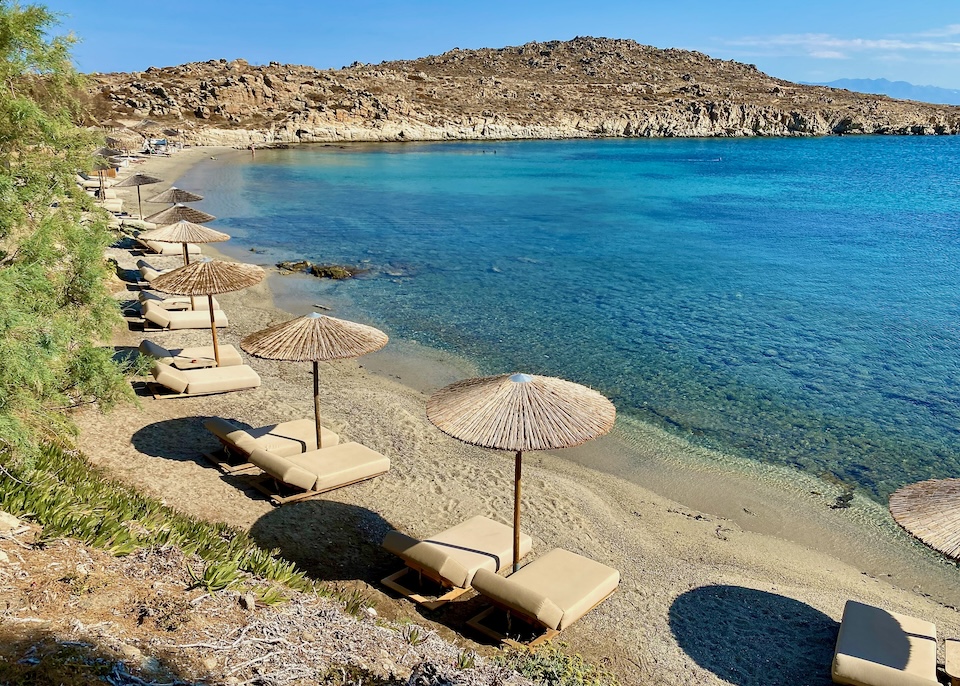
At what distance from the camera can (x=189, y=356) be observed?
45.1 feet

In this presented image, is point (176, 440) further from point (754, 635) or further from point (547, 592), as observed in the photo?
point (754, 635)

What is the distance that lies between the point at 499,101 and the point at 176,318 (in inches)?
3879

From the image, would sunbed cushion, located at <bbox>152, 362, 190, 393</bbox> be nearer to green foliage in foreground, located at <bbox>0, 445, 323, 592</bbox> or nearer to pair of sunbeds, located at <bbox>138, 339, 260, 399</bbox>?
pair of sunbeds, located at <bbox>138, 339, 260, 399</bbox>

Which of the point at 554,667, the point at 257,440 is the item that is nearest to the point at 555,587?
the point at 554,667

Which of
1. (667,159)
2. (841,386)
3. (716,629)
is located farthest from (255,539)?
(667,159)

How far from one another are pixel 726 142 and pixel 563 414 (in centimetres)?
10769

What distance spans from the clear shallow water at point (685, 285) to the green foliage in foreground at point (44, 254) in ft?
32.4

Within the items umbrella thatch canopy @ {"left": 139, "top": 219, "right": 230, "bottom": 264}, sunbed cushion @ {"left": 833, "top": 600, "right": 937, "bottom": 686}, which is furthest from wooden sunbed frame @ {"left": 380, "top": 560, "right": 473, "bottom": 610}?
umbrella thatch canopy @ {"left": 139, "top": 219, "right": 230, "bottom": 264}

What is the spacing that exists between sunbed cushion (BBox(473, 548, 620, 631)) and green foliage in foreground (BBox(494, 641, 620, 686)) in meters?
0.30

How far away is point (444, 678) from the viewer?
498 cm

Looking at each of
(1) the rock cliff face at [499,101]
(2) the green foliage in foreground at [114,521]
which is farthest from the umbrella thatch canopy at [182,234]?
(1) the rock cliff face at [499,101]

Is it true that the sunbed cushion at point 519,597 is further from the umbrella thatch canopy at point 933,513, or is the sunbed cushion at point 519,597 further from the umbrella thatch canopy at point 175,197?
the umbrella thatch canopy at point 175,197

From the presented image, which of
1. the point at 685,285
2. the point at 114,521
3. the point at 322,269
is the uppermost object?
the point at 114,521

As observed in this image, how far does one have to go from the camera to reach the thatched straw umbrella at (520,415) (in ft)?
23.7
